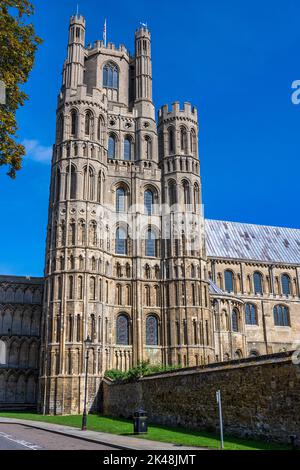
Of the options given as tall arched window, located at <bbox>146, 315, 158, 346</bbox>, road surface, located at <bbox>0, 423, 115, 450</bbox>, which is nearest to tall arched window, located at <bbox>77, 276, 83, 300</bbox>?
tall arched window, located at <bbox>146, 315, 158, 346</bbox>

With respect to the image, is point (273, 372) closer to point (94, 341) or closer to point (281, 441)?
point (281, 441)

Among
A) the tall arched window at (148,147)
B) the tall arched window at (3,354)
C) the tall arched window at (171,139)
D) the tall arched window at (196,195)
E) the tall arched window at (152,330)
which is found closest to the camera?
the tall arched window at (152,330)

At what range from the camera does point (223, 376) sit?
21484 millimetres

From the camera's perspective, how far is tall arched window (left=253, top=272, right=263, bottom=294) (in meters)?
54.6

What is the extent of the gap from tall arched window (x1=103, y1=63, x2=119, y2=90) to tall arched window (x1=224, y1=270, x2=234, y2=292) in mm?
23409

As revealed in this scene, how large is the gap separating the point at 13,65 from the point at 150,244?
2931 cm

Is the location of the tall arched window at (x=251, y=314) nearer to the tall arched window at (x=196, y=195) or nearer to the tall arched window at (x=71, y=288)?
the tall arched window at (x=196, y=195)

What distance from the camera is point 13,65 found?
17.2 metres

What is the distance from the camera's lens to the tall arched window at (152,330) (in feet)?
139

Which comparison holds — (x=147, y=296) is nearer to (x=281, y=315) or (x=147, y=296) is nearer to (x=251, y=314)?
(x=251, y=314)

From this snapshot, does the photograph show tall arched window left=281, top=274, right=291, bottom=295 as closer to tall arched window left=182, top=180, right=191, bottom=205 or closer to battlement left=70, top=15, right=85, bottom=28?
tall arched window left=182, top=180, right=191, bottom=205

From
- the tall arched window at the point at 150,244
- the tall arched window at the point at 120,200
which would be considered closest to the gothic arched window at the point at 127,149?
the tall arched window at the point at 120,200

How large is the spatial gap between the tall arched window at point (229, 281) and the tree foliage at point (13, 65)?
129 ft

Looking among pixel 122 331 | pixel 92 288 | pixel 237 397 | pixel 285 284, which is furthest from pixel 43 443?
pixel 285 284
